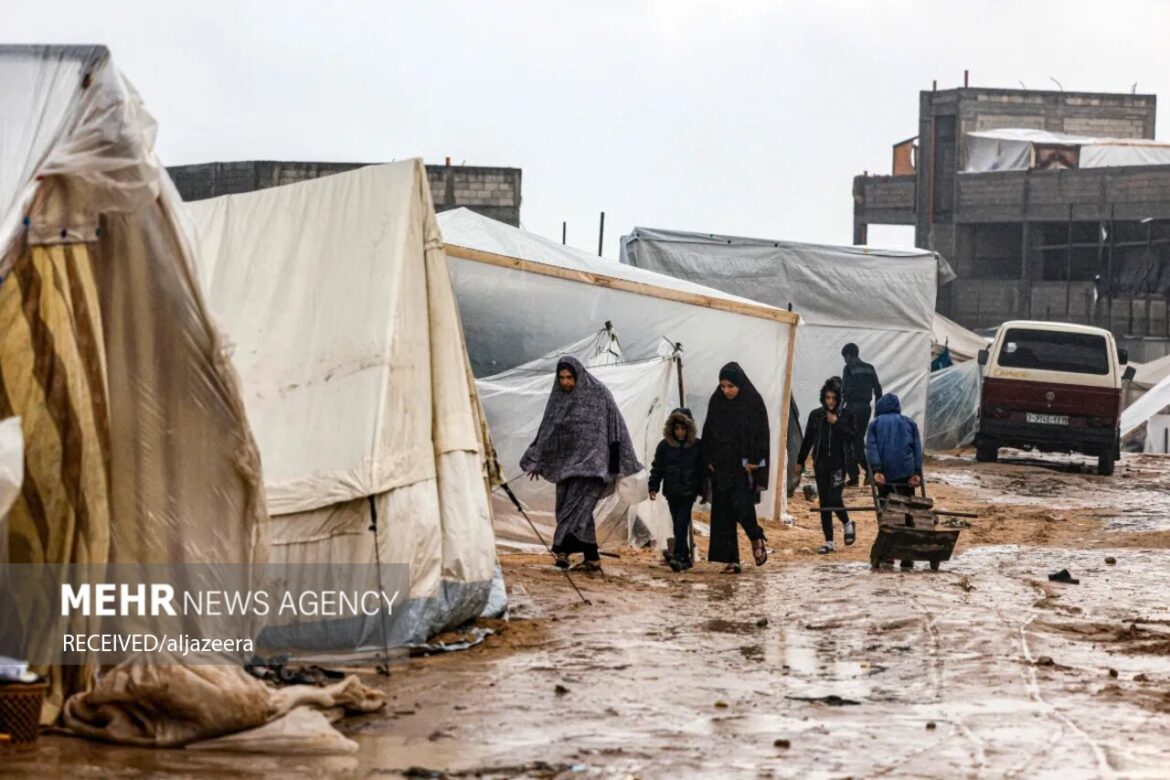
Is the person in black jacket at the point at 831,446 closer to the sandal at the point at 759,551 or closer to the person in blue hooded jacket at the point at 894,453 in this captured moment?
the person in blue hooded jacket at the point at 894,453

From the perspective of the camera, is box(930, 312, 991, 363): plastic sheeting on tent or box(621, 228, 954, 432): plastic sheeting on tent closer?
box(621, 228, 954, 432): plastic sheeting on tent

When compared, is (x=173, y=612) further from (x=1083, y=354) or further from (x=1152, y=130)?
(x=1152, y=130)

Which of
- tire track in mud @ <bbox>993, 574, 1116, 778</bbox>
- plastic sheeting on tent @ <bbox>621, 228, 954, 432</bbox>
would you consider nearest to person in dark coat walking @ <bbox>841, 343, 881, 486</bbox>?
plastic sheeting on tent @ <bbox>621, 228, 954, 432</bbox>

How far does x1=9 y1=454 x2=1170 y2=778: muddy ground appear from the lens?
6098 mm

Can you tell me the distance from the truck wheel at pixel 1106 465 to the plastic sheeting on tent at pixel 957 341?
8281 millimetres

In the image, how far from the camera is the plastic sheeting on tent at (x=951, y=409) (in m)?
27.5

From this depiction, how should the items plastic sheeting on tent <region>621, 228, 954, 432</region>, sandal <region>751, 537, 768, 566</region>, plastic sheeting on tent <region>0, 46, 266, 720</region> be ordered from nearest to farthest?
plastic sheeting on tent <region>0, 46, 266, 720</region>, sandal <region>751, 537, 768, 566</region>, plastic sheeting on tent <region>621, 228, 954, 432</region>

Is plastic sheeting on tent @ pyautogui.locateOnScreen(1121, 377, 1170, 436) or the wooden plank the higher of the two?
the wooden plank

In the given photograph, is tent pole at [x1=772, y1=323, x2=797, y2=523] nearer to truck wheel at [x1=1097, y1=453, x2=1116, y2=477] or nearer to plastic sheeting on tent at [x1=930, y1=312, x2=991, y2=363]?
truck wheel at [x1=1097, y1=453, x2=1116, y2=477]

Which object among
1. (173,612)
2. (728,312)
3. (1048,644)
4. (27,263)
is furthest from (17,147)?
(728,312)

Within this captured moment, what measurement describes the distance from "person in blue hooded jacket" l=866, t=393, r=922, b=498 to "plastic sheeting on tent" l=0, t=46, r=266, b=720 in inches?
259

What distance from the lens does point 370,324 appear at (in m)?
8.90

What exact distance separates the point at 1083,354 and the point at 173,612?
1723cm

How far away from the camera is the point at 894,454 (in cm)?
1294
